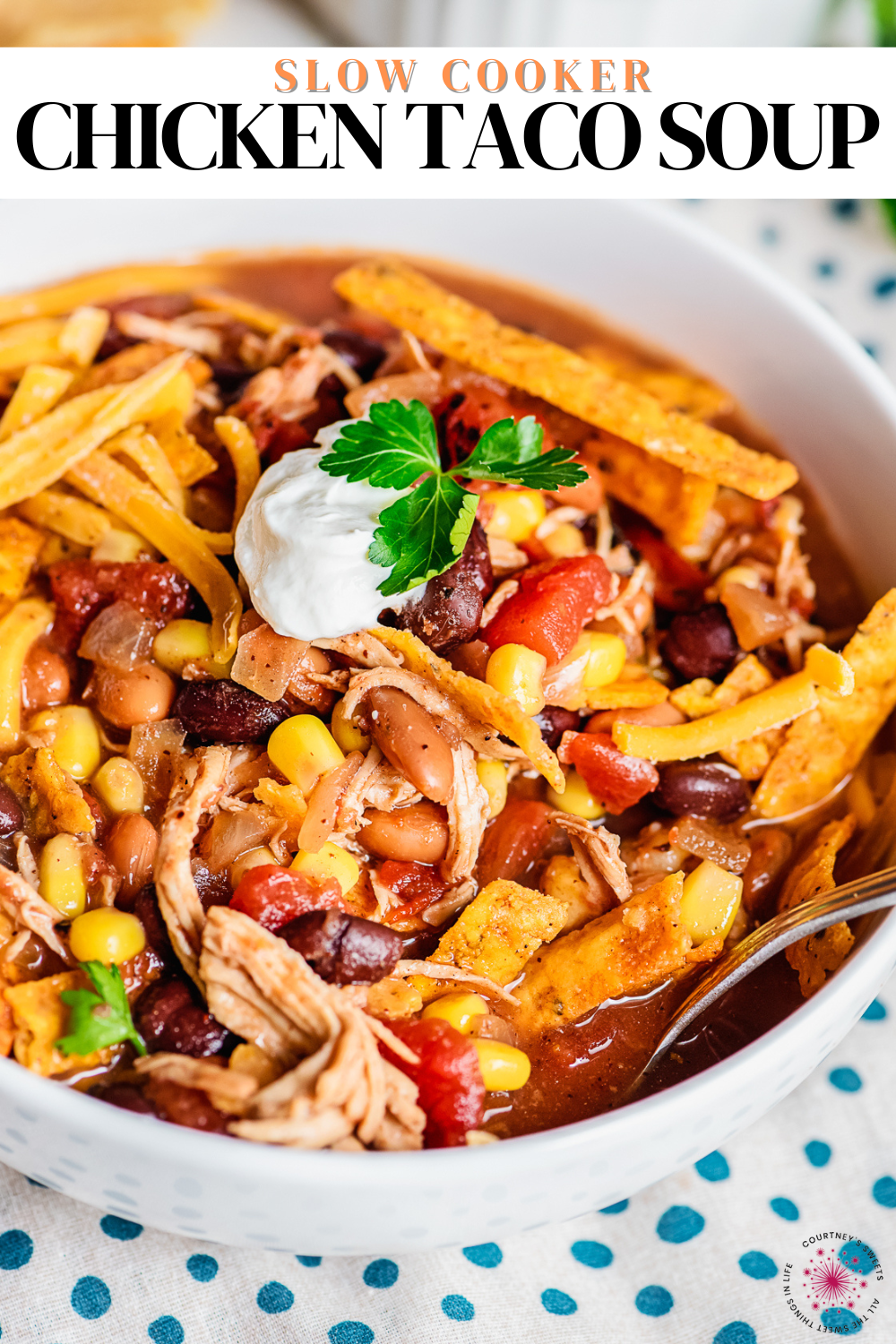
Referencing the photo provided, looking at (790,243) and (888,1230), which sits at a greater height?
(790,243)

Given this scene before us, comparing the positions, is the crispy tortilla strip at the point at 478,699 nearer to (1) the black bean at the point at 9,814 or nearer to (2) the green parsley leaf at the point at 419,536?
(2) the green parsley leaf at the point at 419,536

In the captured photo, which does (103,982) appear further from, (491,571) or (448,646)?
(491,571)

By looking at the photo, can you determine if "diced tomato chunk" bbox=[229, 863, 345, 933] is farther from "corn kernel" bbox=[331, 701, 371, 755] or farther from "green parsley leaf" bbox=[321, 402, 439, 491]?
"green parsley leaf" bbox=[321, 402, 439, 491]

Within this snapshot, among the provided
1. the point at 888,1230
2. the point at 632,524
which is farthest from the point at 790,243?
the point at 888,1230

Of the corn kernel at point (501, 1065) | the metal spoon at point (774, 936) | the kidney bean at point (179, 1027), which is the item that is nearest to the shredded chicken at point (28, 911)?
the kidney bean at point (179, 1027)

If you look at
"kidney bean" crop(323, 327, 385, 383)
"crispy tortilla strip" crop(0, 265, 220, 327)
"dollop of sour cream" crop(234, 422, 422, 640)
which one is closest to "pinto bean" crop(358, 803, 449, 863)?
"dollop of sour cream" crop(234, 422, 422, 640)
